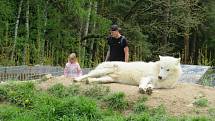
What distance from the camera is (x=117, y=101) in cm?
919

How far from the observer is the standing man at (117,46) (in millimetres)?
11695

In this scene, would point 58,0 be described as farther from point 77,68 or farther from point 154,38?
point 77,68

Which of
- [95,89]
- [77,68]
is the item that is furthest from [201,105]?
[77,68]

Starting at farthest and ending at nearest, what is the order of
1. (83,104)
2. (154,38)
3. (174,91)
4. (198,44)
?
(198,44) → (154,38) → (174,91) → (83,104)

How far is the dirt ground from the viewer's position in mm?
9070

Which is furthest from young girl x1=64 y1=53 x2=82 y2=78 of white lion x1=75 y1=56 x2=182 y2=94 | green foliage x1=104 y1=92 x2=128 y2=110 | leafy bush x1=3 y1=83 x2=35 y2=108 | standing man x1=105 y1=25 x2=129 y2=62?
green foliage x1=104 y1=92 x2=128 y2=110

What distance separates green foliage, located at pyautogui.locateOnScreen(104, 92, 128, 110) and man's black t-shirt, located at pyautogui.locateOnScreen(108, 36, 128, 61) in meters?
2.59

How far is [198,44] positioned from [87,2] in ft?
52.6

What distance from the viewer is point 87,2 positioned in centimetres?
2350

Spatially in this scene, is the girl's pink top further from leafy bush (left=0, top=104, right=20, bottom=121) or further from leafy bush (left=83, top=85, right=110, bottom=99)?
leafy bush (left=0, top=104, right=20, bottom=121)

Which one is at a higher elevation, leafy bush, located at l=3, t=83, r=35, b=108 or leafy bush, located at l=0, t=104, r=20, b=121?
leafy bush, located at l=3, t=83, r=35, b=108

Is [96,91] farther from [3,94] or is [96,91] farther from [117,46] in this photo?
[117,46]

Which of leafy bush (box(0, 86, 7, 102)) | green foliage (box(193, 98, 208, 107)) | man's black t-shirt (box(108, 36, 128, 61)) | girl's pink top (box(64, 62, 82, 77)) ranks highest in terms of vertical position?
man's black t-shirt (box(108, 36, 128, 61))

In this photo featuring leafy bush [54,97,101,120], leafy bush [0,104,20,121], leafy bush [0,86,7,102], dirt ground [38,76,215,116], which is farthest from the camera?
leafy bush [0,86,7,102]
